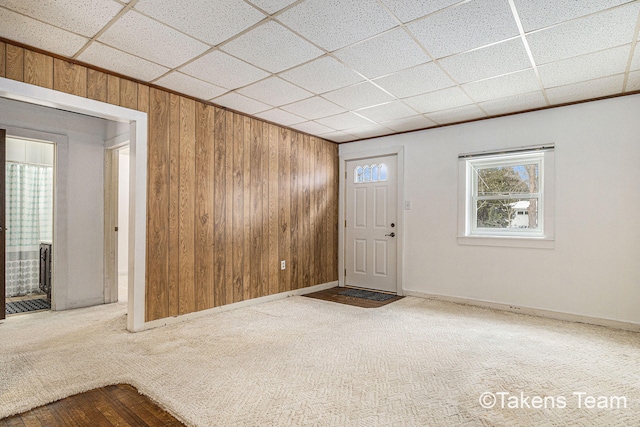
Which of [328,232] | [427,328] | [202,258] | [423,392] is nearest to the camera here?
[423,392]

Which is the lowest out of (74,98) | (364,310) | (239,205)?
(364,310)

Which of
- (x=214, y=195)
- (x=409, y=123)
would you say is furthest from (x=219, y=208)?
(x=409, y=123)

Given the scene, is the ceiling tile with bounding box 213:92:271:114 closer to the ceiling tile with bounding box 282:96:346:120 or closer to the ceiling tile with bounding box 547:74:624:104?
the ceiling tile with bounding box 282:96:346:120

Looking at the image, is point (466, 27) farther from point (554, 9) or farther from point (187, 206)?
point (187, 206)

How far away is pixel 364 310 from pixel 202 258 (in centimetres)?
203

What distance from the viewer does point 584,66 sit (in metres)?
2.98

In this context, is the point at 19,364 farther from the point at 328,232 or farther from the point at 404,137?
the point at 404,137

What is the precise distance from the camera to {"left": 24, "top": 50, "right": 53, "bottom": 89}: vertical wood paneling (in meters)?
2.72

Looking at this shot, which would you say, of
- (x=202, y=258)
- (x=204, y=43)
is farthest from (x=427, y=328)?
(x=204, y=43)

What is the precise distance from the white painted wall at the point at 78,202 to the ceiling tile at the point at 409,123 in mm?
3845

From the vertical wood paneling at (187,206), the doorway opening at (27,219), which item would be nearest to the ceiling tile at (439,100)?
the vertical wood paneling at (187,206)

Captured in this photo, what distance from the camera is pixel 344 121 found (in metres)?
4.67

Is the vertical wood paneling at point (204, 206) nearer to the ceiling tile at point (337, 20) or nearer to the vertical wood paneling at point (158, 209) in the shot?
the vertical wood paneling at point (158, 209)

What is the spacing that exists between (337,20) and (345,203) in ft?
12.3
